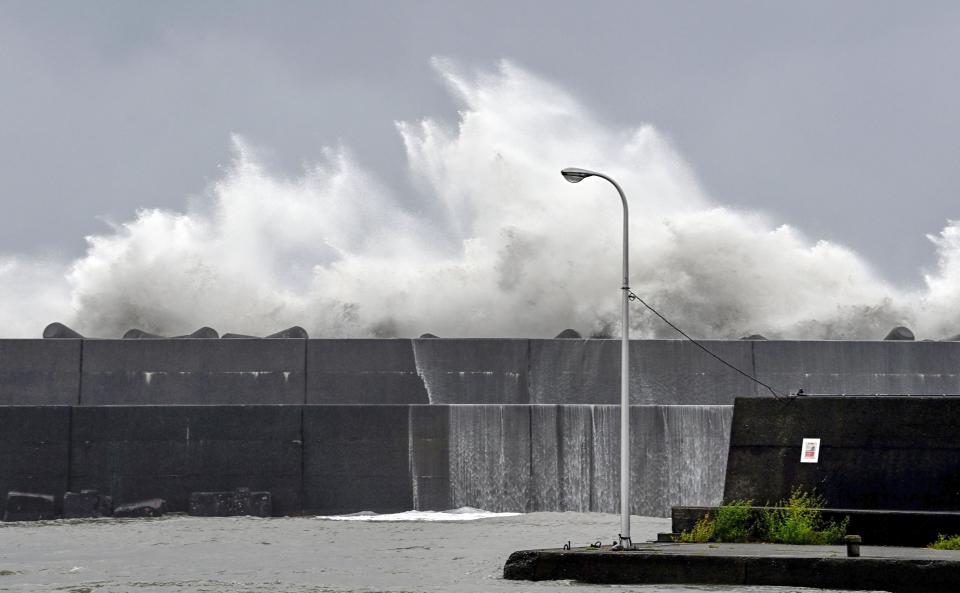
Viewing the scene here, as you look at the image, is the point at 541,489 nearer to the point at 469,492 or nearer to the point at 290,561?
the point at 469,492

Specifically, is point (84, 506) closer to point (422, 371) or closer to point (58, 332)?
point (58, 332)

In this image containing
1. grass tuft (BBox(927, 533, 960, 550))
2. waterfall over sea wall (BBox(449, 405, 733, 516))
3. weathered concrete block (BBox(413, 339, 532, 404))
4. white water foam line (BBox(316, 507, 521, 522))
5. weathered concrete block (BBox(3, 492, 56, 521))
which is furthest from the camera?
weathered concrete block (BBox(413, 339, 532, 404))

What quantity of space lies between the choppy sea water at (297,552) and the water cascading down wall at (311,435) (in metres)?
0.80

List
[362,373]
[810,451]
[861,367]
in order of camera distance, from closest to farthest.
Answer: [810,451], [362,373], [861,367]

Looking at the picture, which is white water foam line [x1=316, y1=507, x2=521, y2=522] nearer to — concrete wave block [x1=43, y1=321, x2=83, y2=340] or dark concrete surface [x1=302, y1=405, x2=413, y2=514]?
dark concrete surface [x1=302, y1=405, x2=413, y2=514]

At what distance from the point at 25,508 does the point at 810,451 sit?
64.6 ft

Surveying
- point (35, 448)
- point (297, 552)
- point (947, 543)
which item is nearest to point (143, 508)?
point (35, 448)

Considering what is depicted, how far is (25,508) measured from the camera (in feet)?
107

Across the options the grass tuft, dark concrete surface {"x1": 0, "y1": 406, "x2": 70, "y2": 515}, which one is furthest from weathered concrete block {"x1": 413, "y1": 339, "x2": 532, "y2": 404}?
the grass tuft

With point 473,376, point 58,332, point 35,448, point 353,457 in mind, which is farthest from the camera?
point 58,332

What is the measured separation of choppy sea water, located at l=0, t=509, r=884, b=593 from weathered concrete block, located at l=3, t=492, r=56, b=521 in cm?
51

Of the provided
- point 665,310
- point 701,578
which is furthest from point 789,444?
point 665,310

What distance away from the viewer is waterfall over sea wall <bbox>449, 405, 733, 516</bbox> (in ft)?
108

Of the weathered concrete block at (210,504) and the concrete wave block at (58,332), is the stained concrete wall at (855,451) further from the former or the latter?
the concrete wave block at (58,332)
